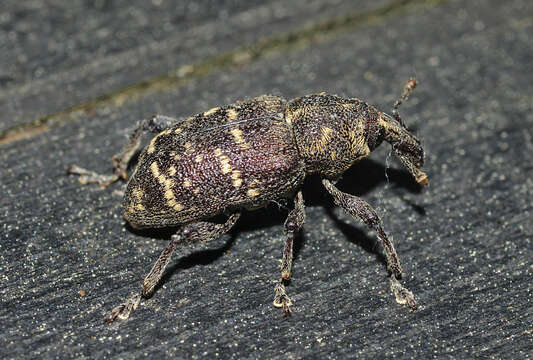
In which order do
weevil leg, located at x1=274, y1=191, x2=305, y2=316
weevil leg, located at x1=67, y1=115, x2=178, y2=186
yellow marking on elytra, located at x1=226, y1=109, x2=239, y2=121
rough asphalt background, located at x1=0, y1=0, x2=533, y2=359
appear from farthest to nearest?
weevil leg, located at x1=67, y1=115, x2=178, y2=186 → yellow marking on elytra, located at x1=226, y1=109, x2=239, y2=121 → weevil leg, located at x1=274, y1=191, x2=305, y2=316 → rough asphalt background, located at x1=0, y1=0, x2=533, y2=359

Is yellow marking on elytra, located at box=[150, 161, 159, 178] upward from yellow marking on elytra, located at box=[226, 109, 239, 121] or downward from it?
downward

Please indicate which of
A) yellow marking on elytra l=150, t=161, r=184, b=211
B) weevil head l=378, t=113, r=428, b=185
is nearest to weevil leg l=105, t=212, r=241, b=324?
yellow marking on elytra l=150, t=161, r=184, b=211

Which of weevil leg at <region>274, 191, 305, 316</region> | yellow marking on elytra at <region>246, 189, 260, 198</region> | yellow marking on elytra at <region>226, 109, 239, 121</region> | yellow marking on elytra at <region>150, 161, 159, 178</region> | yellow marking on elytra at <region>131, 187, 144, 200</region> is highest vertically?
yellow marking on elytra at <region>226, 109, 239, 121</region>

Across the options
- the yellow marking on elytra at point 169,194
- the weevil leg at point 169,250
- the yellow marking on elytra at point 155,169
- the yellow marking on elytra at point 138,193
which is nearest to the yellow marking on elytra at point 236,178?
the weevil leg at point 169,250

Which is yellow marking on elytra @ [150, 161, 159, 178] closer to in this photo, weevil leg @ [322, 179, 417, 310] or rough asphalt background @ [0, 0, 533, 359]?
rough asphalt background @ [0, 0, 533, 359]

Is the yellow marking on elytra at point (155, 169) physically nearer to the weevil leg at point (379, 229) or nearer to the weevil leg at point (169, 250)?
the weevil leg at point (169, 250)

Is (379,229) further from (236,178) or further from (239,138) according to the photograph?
(239,138)

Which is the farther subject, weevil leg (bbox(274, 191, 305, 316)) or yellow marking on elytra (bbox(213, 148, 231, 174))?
yellow marking on elytra (bbox(213, 148, 231, 174))

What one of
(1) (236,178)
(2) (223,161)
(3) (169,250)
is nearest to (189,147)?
(2) (223,161)
